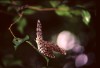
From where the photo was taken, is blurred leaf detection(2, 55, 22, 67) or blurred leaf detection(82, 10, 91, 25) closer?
blurred leaf detection(82, 10, 91, 25)

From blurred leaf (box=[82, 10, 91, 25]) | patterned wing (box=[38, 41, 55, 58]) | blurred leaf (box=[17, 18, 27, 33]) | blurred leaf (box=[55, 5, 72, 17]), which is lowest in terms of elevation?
patterned wing (box=[38, 41, 55, 58])

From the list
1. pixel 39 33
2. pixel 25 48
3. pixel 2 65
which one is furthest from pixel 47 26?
pixel 39 33

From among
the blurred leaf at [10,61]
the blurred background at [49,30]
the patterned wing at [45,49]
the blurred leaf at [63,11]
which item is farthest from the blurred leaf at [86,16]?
the blurred leaf at [10,61]

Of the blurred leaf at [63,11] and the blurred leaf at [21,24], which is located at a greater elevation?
the blurred leaf at [63,11]

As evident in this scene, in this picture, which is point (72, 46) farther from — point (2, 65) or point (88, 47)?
point (2, 65)

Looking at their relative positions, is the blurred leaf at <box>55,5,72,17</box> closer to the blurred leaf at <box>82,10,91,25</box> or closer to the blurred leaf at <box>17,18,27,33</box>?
the blurred leaf at <box>82,10,91,25</box>

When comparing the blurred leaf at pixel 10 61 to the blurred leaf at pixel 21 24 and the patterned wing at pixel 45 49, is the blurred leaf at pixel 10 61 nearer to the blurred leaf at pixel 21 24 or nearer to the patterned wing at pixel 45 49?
the blurred leaf at pixel 21 24

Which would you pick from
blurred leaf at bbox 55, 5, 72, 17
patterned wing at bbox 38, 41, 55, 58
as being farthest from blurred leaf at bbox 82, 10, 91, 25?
patterned wing at bbox 38, 41, 55, 58

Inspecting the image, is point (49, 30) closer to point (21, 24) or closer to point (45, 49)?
point (21, 24)
